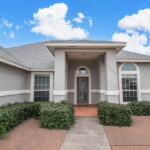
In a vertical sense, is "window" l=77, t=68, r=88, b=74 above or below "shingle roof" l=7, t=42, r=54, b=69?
below

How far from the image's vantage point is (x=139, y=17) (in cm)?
1722

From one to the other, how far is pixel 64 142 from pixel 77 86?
6.97 meters

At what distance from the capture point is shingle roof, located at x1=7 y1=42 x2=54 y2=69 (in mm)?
9469

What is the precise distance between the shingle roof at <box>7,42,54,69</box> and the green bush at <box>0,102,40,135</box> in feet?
11.2

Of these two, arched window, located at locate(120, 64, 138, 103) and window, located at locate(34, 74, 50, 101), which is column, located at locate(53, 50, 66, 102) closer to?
window, located at locate(34, 74, 50, 101)

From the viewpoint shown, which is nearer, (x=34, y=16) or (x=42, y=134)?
(x=42, y=134)

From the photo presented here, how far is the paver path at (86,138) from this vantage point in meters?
3.78

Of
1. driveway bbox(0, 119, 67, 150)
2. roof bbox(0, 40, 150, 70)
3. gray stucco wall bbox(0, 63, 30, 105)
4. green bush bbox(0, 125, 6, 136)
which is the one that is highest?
roof bbox(0, 40, 150, 70)

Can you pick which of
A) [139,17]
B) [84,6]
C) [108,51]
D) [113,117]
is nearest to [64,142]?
[113,117]

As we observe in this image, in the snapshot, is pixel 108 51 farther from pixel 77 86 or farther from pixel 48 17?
pixel 48 17

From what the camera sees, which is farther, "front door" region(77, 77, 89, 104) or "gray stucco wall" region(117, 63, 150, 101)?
"front door" region(77, 77, 89, 104)

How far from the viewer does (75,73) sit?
10.9 metres

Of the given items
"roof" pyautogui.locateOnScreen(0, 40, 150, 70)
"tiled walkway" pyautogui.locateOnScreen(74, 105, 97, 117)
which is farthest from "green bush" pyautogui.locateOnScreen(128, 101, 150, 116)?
"roof" pyautogui.locateOnScreen(0, 40, 150, 70)

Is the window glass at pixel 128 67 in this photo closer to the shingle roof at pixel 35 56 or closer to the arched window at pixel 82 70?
the arched window at pixel 82 70
